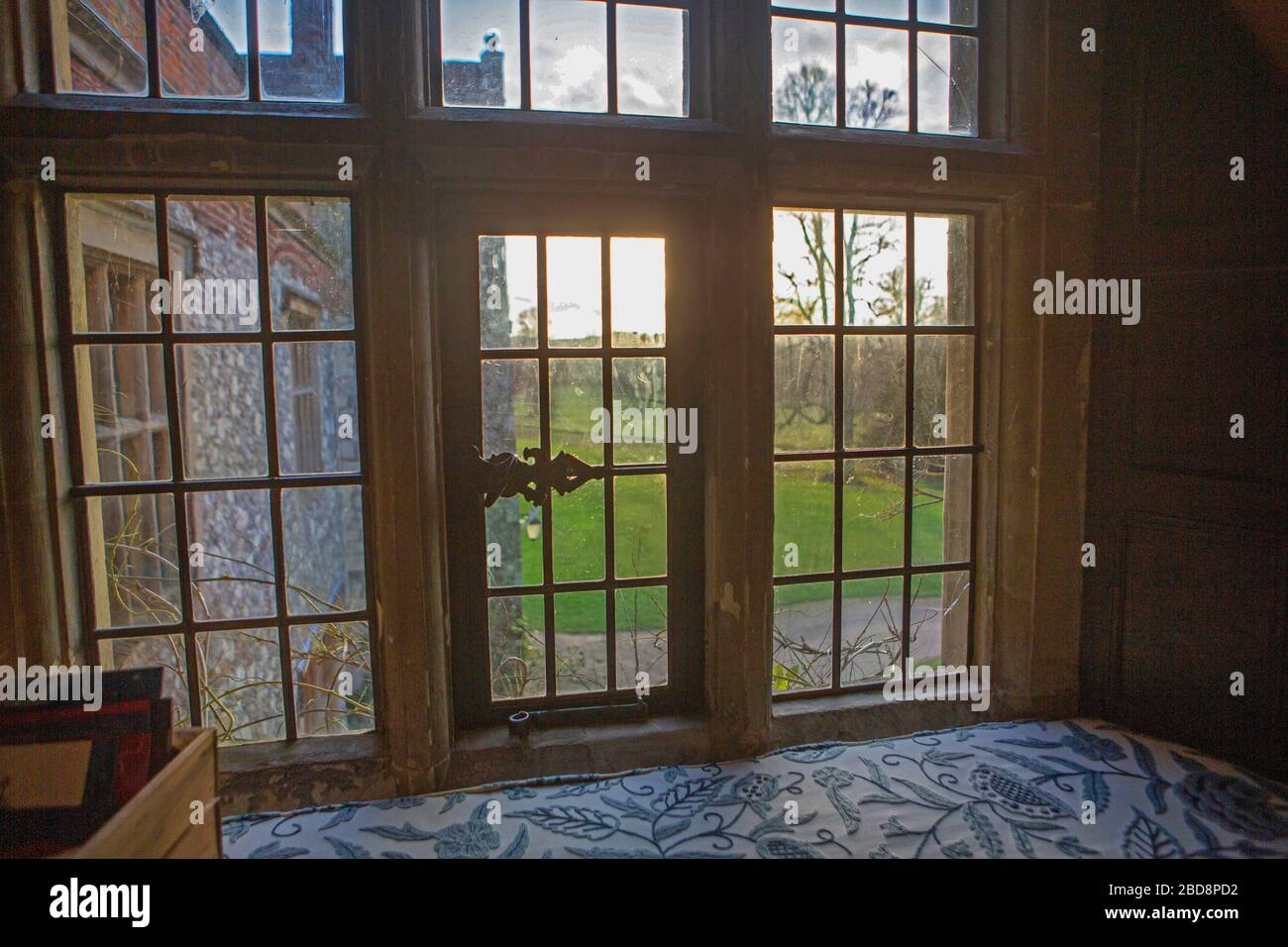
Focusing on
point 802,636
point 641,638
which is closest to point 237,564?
point 641,638

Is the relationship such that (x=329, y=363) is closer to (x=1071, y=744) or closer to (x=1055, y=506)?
(x=1055, y=506)

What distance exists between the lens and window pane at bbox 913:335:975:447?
100 inches

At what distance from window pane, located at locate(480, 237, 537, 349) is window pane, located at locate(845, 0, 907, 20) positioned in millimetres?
1242

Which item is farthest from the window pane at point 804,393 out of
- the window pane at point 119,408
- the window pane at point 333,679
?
the window pane at point 119,408

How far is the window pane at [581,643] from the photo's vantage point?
2.34 metres

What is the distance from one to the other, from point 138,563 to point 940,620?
2470 mm

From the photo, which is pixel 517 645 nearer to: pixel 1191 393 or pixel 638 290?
pixel 638 290

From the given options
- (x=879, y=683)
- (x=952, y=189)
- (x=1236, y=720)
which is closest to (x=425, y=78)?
(x=952, y=189)

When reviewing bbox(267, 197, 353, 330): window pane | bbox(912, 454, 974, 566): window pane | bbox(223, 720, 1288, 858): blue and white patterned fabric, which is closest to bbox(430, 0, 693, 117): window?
bbox(267, 197, 353, 330): window pane

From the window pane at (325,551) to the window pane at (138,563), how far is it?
0.30m

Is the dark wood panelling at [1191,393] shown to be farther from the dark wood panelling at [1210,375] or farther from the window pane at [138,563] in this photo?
the window pane at [138,563]

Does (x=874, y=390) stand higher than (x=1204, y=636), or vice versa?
(x=874, y=390)

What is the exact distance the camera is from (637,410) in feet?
7.61
